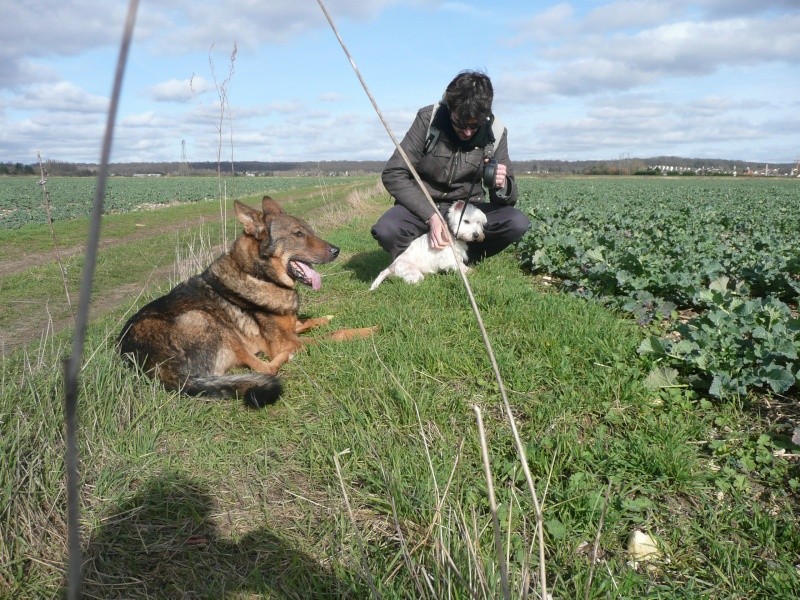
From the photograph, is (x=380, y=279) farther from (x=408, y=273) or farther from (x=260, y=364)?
(x=260, y=364)

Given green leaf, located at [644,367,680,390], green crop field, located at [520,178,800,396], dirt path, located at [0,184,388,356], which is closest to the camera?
green crop field, located at [520,178,800,396]

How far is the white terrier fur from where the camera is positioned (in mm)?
6848

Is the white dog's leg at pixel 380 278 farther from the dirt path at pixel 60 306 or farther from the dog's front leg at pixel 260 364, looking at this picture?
the dirt path at pixel 60 306

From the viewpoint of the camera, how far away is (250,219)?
4.96 m

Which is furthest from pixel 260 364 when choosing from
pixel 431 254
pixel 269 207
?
pixel 431 254

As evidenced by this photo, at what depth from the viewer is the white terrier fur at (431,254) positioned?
6.85 meters

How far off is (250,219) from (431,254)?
261cm

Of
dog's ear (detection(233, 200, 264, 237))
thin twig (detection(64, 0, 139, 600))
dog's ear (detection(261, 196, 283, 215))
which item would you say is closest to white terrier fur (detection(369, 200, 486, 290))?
dog's ear (detection(261, 196, 283, 215))

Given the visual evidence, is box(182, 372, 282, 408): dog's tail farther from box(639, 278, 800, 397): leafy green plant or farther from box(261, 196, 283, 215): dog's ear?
box(639, 278, 800, 397): leafy green plant

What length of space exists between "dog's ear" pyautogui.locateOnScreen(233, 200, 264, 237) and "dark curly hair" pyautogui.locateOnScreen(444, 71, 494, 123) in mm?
2639

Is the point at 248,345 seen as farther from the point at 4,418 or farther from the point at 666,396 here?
the point at 666,396

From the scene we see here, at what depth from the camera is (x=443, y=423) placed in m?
3.37

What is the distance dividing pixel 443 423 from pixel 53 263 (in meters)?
10.4

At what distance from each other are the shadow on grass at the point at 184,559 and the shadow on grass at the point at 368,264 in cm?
509
